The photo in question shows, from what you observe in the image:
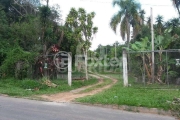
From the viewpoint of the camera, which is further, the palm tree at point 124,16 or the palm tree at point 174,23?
the palm tree at point 124,16

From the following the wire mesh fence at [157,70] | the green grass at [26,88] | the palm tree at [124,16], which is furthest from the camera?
the palm tree at [124,16]

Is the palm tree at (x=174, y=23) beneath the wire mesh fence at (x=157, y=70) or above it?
above

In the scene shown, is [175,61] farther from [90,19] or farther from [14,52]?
[14,52]

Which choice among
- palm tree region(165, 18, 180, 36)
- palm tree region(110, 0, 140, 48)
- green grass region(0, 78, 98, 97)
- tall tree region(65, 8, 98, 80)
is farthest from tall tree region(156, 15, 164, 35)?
green grass region(0, 78, 98, 97)

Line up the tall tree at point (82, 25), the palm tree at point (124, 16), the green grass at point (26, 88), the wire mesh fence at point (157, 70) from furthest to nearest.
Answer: the palm tree at point (124, 16) → the tall tree at point (82, 25) → the wire mesh fence at point (157, 70) → the green grass at point (26, 88)

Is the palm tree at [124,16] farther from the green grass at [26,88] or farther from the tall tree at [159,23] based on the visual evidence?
the green grass at [26,88]

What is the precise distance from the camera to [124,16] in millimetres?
28297

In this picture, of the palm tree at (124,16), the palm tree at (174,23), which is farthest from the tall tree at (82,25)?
the palm tree at (174,23)

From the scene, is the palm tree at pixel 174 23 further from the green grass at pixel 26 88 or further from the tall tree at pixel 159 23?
the green grass at pixel 26 88

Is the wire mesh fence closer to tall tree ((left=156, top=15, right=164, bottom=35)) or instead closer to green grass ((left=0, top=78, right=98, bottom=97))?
green grass ((left=0, top=78, right=98, bottom=97))

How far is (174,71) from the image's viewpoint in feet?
52.7

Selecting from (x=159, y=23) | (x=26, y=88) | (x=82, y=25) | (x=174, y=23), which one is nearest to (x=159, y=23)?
(x=159, y=23)

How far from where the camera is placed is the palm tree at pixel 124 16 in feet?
90.6

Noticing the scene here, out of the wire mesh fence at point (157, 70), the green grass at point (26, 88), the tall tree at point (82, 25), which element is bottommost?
the green grass at point (26, 88)
